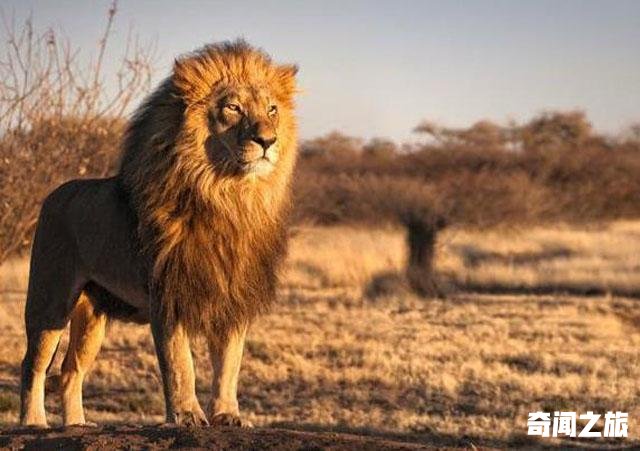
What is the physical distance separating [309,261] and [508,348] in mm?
11972

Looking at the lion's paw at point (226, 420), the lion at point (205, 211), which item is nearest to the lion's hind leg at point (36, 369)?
the lion at point (205, 211)

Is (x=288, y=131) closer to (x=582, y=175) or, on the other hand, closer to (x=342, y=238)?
(x=342, y=238)

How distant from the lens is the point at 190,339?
652cm

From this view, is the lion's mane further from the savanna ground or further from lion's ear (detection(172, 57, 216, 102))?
the savanna ground

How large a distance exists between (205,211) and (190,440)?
1.55 metres

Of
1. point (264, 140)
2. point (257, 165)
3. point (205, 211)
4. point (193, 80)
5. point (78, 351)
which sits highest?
point (193, 80)

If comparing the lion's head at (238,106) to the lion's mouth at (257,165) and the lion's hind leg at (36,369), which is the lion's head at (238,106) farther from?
the lion's hind leg at (36,369)

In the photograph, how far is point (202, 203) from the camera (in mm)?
6508

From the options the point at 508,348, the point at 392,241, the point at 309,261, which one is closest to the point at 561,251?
the point at 392,241

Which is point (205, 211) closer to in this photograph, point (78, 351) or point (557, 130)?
point (78, 351)

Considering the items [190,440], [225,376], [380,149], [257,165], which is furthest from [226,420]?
[380,149]

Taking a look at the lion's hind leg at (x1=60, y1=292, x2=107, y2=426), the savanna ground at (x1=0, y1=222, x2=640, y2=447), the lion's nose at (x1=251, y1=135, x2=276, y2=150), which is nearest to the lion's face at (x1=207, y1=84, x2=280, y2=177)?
the lion's nose at (x1=251, y1=135, x2=276, y2=150)

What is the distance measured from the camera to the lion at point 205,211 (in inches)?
252

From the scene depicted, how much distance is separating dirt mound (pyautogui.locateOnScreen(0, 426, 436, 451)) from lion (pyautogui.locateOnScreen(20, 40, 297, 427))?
729 millimetres
